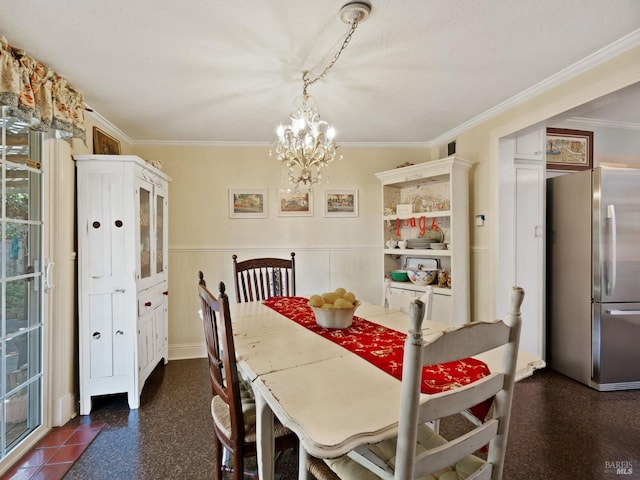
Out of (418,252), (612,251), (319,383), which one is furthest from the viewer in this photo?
(418,252)

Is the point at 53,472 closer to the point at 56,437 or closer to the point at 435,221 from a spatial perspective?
the point at 56,437

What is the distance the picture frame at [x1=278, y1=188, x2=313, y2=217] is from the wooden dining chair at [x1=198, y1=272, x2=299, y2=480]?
2.28 metres

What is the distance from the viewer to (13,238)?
1.93m

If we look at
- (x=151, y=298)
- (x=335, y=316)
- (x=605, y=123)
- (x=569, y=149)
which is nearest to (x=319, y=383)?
(x=335, y=316)

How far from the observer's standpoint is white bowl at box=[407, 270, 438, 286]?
3256 mm

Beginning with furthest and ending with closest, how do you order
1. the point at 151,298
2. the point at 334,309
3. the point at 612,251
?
the point at 151,298, the point at 612,251, the point at 334,309

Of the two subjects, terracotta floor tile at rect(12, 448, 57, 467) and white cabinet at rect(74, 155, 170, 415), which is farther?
white cabinet at rect(74, 155, 170, 415)

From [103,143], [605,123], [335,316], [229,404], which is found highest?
[605,123]

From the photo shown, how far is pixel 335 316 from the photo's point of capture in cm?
169

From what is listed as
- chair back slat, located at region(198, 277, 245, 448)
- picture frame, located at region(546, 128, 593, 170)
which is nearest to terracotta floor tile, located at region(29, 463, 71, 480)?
chair back slat, located at region(198, 277, 245, 448)

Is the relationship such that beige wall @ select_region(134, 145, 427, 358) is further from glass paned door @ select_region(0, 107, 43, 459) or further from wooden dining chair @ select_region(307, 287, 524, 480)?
wooden dining chair @ select_region(307, 287, 524, 480)

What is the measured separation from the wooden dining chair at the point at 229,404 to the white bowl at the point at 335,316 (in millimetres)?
506

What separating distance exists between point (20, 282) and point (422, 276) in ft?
10.0

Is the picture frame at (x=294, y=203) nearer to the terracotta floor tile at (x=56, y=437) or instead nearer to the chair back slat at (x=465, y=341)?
the terracotta floor tile at (x=56, y=437)
